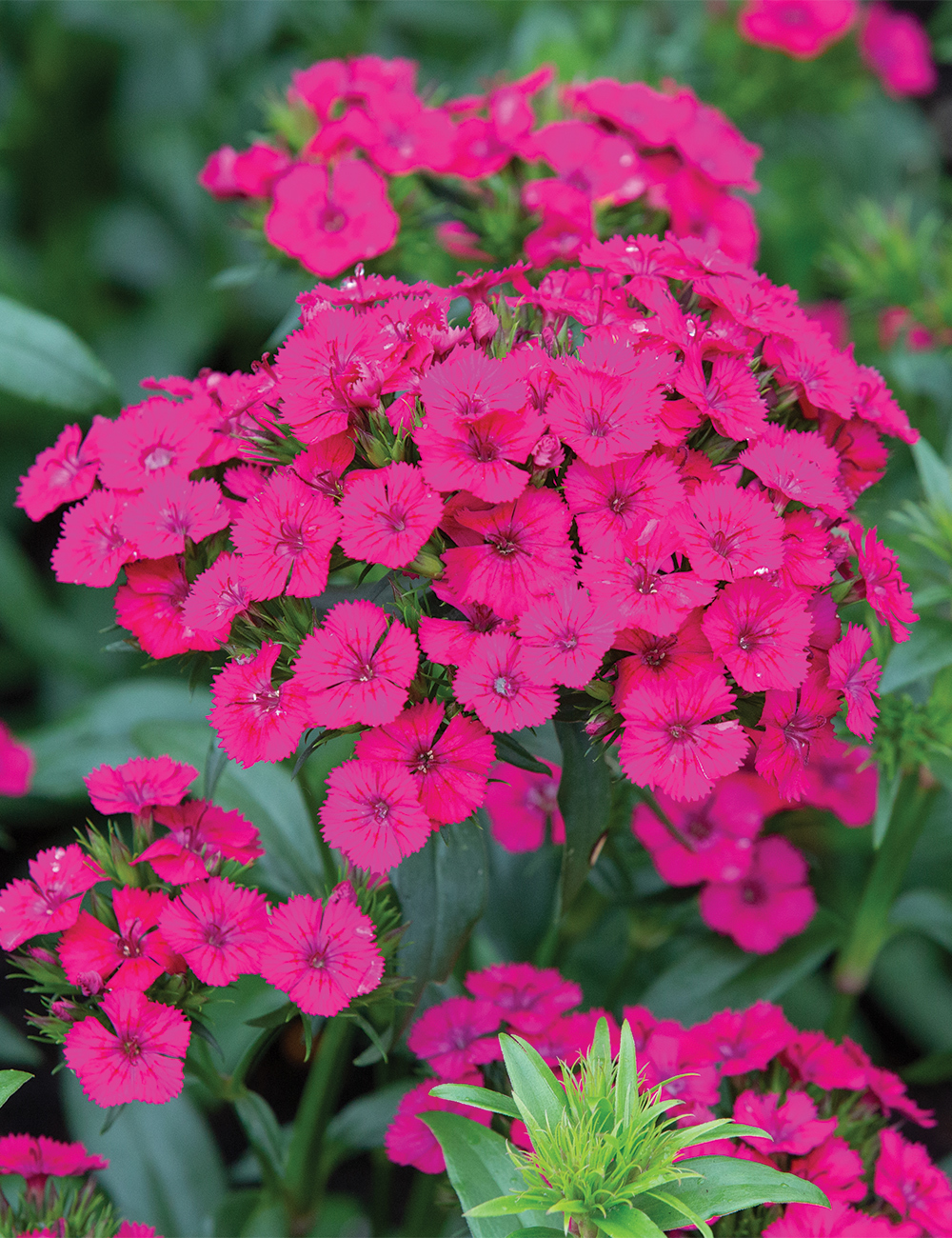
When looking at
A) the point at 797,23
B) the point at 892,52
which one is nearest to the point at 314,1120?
the point at 797,23

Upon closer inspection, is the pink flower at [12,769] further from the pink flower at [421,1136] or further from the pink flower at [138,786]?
the pink flower at [421,1136]

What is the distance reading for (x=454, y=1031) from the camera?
40.9 inches

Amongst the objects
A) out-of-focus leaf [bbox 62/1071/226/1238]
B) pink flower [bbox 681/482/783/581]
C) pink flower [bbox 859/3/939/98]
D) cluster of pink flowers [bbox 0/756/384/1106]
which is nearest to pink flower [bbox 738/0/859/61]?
pink flower [bbox 859/3/939/98]

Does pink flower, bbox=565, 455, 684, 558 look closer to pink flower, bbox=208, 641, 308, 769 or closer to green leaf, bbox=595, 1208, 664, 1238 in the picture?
pink flower, bbox=208, 641, 308, 769

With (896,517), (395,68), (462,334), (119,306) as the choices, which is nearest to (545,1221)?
(462,334)

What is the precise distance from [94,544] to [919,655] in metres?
0.78

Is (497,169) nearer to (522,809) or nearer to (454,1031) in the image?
(522,809)

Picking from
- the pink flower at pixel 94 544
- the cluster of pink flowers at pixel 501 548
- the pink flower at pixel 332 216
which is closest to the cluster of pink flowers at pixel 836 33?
the pink flower at pixel 332 216

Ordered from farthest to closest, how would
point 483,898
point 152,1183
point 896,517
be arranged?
point 152,1183, point 896,517, point 483,898

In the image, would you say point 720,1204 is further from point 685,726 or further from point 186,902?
point 186,902

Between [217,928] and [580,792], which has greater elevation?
[580,792]

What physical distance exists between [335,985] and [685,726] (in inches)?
13.1

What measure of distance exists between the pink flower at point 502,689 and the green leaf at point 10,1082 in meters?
0.45

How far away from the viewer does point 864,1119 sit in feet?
3.53
